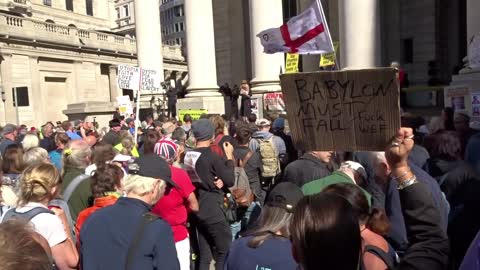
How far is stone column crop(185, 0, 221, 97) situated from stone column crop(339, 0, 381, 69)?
6.59 meters

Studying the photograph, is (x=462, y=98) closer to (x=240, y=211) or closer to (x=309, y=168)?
(x=240, y=211)

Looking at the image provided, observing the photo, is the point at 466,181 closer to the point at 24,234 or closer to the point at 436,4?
the point at 24,234

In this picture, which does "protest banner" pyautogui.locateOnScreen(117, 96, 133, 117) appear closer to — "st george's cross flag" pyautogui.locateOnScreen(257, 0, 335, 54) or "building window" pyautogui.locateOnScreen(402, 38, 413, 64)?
"building window" pyautogui.locateOnScreen(402, 38, 413, 64)

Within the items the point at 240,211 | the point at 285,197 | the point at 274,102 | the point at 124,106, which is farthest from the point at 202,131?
the point at 124,106

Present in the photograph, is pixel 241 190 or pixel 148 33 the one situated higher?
pixel 148 33

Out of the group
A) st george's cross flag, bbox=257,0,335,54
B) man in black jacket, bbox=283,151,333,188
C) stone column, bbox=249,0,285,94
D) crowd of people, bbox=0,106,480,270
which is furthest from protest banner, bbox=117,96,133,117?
man in black jacket, bbox=283,151,333,188

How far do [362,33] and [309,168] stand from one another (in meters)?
9.90

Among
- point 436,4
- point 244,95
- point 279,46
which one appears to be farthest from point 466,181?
point 436,4

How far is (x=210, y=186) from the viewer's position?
580 cm

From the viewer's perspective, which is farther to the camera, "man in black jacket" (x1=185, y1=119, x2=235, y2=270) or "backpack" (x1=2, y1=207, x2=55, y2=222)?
"man in black jacket" (x1=185, y1=119, x2=235, y2=270)

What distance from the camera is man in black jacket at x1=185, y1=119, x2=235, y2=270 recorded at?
5797mm

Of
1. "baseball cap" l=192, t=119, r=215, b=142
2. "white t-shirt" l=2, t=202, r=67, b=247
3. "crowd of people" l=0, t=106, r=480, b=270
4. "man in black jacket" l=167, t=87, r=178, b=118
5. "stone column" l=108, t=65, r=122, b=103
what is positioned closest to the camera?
"crowd of people" l=0, t=106, r=480, b=270

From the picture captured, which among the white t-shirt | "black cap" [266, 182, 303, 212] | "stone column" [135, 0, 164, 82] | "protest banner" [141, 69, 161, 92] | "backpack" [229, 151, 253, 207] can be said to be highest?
"stone column" [135, 0, 164, 82]

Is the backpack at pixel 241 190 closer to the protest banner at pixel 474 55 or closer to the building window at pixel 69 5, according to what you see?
the protest banner at pixel 474 55
